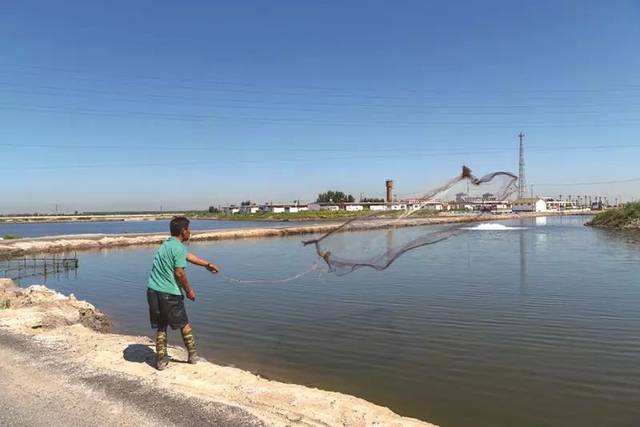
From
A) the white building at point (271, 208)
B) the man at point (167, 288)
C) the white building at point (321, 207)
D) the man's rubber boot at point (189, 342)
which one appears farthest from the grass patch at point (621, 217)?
the white building at point (271, 208)

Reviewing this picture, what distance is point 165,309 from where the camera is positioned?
7613 mm

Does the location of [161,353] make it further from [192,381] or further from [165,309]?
[192,381]

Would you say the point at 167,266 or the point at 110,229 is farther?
the point at 110,229

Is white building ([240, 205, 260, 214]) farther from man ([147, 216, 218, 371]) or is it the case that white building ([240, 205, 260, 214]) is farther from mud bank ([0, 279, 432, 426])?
man ([147, 216, 218, 371])

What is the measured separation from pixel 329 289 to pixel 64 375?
1258 centimetres

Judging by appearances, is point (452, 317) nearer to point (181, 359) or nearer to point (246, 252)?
point (181, 359)

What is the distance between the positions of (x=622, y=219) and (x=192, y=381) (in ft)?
243

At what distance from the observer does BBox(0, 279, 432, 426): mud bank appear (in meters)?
6.05

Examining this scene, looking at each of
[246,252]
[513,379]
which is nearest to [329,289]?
[513,379]

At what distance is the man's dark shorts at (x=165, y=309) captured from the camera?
7605mm

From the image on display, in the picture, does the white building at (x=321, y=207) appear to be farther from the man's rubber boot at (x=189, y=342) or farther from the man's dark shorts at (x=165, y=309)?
the man's dark shorts at (x=165, y=309)

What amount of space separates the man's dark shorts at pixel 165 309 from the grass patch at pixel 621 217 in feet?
222

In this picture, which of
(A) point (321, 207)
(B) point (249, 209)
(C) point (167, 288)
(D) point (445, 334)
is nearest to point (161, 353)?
(C) point (167, 288)

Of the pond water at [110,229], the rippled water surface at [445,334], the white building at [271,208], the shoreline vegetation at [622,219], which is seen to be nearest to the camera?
the rippled water surface at [445,334]
